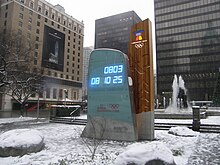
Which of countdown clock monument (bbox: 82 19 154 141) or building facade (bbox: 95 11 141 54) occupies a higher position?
building facade (bbox: 95 11 141 54)

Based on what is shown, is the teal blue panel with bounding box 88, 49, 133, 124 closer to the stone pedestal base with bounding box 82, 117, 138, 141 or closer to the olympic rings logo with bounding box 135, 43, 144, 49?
the stone pedestal base with bounding box 82, 117, 138, 141

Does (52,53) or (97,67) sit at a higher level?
(52,53)

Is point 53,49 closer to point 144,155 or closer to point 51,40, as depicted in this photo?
point 51,40

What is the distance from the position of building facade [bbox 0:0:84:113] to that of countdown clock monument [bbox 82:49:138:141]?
3885 centimetres

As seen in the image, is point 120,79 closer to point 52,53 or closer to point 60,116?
point 60,116

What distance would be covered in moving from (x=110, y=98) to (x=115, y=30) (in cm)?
11904

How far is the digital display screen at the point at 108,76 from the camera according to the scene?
11.9m

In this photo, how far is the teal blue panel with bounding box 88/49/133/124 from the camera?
11.6m

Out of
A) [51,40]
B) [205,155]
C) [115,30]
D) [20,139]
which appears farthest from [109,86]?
[115,30]

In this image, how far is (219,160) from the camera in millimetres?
7234

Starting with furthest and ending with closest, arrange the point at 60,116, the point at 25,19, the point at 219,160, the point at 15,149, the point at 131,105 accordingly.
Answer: the point at 25,19
the point at 60,116
the point at 131,105
the point at 15,149
the point at 219,160

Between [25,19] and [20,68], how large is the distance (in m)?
34.9

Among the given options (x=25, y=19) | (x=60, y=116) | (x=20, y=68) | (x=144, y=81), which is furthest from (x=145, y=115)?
(x=25, y=19)

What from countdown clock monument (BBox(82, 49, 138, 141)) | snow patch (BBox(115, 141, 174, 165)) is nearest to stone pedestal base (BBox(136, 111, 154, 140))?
countdown clock monument (BBox(82, 49, 138, 141))
